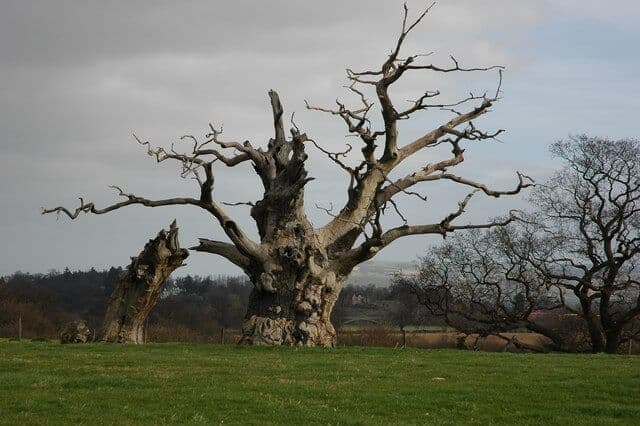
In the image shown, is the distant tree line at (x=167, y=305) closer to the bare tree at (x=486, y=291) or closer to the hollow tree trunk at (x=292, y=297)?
the bare tree at (x=486, y=291)

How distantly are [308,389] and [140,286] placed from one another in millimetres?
14611

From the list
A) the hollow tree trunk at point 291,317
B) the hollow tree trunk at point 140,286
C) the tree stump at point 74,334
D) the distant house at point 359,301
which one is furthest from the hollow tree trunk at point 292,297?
the distant house at point 359,301

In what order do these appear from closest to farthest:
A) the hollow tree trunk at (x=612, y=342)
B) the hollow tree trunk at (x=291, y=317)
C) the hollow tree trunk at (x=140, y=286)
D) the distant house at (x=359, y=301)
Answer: the hollow tree trunk at (x=291, y=317) → the hollow tree trunk at (x=140, y=286) → the hollow tree trunk at (x=612, y=342) → the distant house at (x=359, y=301)

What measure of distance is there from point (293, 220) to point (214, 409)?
52.3 feet

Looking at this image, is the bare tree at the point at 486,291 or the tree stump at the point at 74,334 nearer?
the tree stump at the point at 74,334

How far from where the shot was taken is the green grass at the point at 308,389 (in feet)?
39.2

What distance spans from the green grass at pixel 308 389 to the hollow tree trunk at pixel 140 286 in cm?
618

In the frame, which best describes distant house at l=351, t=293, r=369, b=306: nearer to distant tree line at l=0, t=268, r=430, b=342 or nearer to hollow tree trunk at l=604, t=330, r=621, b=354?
distant tree line at l=0, t=268, r=430, b=342

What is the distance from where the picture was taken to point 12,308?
6812 cm

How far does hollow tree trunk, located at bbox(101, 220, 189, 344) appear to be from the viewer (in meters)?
27.4

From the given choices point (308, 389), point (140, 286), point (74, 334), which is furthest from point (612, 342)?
point (308, 389)

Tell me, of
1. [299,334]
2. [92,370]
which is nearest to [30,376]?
[92,370]

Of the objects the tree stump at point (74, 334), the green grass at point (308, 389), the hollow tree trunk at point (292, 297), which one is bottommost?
the green grass at point (308, 389)

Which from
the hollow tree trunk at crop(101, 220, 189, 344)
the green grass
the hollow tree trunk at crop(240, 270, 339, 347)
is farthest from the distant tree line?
the green grass
